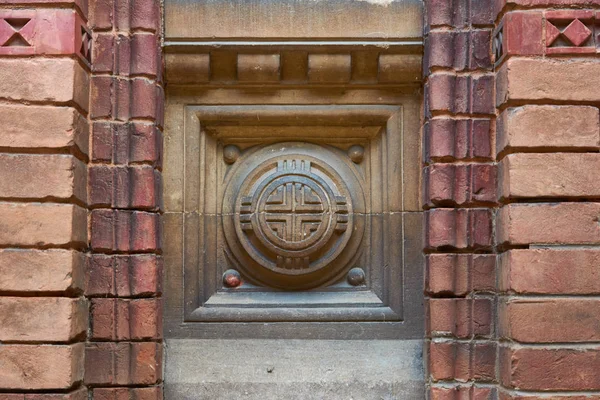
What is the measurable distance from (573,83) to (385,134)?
1005 mm

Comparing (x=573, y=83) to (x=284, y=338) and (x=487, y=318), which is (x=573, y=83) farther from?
(x=284, y=338)

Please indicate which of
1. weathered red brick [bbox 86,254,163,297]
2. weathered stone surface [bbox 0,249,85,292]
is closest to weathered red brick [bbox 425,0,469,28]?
weathered red brick [bbox 86,254,163,297]

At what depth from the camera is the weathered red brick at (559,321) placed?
2912 mm

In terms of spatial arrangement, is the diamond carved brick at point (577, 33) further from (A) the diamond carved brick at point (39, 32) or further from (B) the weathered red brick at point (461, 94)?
(A) the diamond carved brick at point (39, 32)

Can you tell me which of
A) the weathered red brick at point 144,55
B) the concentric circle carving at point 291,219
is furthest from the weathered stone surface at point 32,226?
the concentric circle carving at point 291,219

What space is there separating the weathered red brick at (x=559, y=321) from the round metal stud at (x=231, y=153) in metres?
1.70

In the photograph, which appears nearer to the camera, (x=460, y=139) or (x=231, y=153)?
(x=460, y=139)

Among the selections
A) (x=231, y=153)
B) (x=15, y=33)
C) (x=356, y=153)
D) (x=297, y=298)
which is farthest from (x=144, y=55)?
(x=297, y=298)

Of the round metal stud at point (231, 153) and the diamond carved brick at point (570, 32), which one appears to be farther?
the round metal stud at point (231, 153)

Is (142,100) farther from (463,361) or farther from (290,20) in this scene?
(463,361)

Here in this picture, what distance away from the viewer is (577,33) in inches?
120

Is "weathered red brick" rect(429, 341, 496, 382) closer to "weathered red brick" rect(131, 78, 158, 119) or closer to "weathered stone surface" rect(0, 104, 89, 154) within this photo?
"weathered red brick" rect(131, 78, 158, 119)

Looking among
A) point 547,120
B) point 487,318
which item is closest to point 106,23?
point 547,120

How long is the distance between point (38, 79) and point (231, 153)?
3.54ft
